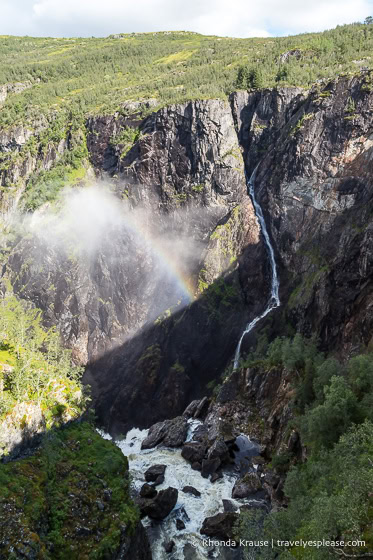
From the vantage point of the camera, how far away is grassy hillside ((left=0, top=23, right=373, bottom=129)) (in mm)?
109938

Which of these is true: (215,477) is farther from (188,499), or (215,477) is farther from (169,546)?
(169,546)

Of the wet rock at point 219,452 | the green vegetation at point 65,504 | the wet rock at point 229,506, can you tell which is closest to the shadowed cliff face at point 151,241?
the wet rock at point 219,452

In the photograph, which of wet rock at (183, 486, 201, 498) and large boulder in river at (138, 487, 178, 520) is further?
wet rock at (183, 486, 201, 498)

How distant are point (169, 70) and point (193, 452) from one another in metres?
149

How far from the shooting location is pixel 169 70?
522 ft

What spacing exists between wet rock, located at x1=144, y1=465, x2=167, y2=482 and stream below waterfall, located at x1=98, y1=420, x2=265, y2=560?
0.73m

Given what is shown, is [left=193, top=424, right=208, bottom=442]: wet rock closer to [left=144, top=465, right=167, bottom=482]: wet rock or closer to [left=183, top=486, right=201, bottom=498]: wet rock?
[left=144, top=465, right=167, bottom=482]: wet rock

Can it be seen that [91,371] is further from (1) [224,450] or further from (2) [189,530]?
(2) [189,530]

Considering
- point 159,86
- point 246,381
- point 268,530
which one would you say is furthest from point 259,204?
point 268,530

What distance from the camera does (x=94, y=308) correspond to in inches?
3986

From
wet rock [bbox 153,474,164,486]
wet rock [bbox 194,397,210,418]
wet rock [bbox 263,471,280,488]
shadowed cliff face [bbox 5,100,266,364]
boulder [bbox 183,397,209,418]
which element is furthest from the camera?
shadowed cliff face [bbox 5,100,266,364]

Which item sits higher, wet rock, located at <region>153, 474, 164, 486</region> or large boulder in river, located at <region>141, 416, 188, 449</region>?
wet rock, located at <region>153, 474, 164, 486</region>

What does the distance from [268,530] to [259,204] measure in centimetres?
7685

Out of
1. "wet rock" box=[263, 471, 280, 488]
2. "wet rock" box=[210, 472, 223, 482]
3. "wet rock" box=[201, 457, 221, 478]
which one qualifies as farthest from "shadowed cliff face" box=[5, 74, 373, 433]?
"wet rock" box=[210, 472, 223, 482]
